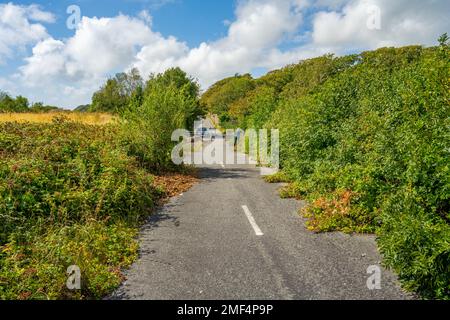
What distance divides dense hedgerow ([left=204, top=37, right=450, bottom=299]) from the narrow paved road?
22.3 inches

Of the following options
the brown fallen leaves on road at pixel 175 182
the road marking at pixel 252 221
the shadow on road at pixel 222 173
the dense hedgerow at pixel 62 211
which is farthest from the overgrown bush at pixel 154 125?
the road marking at pixel 252 221

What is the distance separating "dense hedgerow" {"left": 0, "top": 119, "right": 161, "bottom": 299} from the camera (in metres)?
4.89

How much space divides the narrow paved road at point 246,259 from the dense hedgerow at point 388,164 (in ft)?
1.86

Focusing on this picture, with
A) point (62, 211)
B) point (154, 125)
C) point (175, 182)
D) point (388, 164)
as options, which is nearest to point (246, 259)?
point (388, 164)

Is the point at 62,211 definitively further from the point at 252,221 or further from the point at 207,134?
the point at 207,134

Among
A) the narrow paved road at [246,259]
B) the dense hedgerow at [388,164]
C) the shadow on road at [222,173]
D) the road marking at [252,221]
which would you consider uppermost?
the dense hedgerow at [388,164]

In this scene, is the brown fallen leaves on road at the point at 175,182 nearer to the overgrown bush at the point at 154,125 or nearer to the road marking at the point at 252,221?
the overgrown bush at the point at 154,125

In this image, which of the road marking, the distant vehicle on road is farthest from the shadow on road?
the distant vehicle on road

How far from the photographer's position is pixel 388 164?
6.52m

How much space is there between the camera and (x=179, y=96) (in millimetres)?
15438

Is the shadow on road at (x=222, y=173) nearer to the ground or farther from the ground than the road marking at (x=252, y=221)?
farther from the ground

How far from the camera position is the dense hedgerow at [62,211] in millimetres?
4891

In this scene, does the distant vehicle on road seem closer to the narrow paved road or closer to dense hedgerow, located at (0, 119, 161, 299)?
dense hedgerow, located at (0, 119, 161, 299)

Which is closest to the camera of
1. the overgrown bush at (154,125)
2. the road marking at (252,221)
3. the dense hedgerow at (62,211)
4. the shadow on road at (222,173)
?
the dense hedgerow at (62,211)
